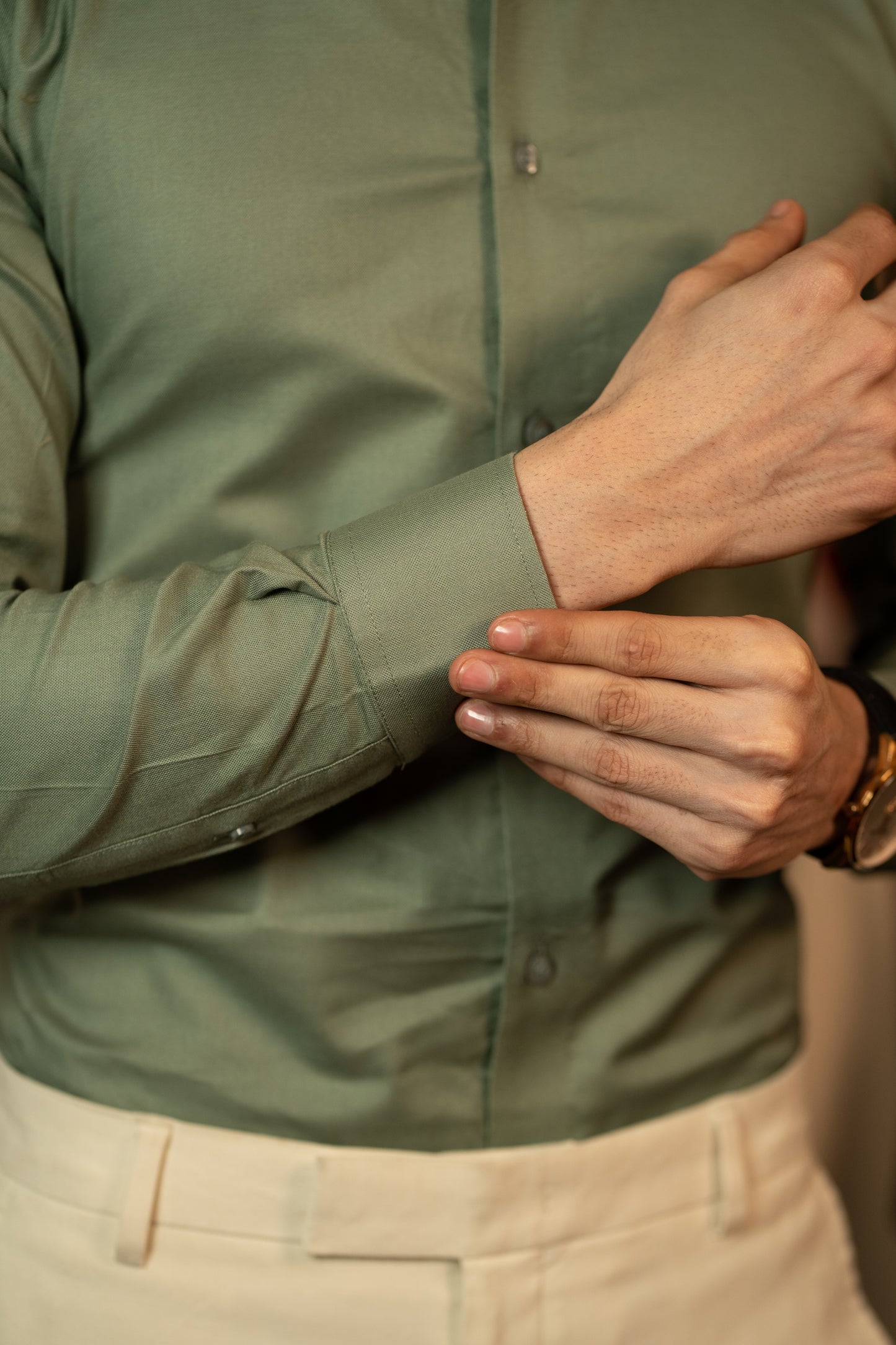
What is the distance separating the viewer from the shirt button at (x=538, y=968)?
0.77 m

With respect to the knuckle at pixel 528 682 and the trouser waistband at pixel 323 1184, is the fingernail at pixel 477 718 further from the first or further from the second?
the trouser waistband at pixel 323 1184

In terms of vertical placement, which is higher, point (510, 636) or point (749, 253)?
point (749, 253)

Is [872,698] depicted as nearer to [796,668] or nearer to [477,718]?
[796,668]

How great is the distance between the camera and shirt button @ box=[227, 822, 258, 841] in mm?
645

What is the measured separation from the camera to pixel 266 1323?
0.70m

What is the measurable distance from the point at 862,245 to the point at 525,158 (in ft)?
0.79

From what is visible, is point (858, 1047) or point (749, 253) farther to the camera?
point (858, 1047)

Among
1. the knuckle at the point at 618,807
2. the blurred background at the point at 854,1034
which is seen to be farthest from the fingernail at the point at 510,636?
the blurred background at the point at 854,1034

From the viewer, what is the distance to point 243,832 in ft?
2.12

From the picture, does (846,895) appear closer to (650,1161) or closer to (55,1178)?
(650,1161)

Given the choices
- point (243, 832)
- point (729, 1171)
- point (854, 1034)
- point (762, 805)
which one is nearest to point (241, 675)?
point (243, 832)

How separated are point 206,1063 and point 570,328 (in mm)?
584

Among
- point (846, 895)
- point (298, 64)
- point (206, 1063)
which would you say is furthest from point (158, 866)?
point (846, 895)

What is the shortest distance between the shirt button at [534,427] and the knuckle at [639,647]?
22 centimetres
